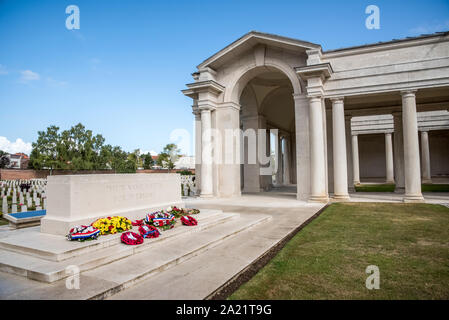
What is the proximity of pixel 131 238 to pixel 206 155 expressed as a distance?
11839 millimetres

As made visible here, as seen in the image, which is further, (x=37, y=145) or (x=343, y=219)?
(x=37, y=145)

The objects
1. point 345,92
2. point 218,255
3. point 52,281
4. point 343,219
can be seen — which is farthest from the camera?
point 345,92

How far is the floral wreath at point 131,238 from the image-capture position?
6328mm

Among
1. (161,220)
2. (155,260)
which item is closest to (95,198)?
(161,220)

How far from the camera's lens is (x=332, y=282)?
4.69 m

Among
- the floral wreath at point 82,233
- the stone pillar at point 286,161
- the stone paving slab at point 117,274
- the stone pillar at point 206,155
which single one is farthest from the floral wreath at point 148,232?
the stone pillar at point 286,161

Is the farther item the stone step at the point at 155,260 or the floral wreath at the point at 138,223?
the floral wreath at the point at 138,223

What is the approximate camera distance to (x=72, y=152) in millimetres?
54750

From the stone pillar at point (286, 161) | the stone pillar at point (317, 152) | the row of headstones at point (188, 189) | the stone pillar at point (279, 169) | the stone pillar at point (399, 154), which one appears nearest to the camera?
the stone pillar at point (317, 152)

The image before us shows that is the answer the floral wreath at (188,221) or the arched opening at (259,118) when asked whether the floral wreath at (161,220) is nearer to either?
the floral wreath at (188,221)

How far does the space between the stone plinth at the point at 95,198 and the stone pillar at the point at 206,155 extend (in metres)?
8.44
